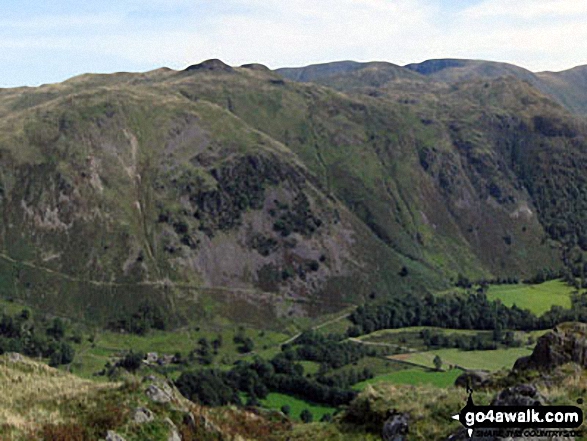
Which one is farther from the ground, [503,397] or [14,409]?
[503,397]

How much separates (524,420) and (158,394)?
74.8 ft

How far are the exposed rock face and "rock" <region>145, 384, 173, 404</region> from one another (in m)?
27.7

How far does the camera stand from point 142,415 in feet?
109

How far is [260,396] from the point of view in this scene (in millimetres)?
191500

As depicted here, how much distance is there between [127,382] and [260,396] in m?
161

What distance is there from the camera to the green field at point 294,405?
177 m

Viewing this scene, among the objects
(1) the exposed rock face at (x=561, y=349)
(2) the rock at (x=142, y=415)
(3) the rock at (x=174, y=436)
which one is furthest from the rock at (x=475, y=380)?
(2) the rock at (x=142, y=415)

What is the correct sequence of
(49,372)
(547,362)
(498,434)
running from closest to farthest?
1. (498,434)
2. (547,362)
3. (49,372)

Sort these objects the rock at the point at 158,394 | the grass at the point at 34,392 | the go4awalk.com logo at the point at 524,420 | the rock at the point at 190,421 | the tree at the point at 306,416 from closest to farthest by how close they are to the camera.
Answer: the go4awalk.com logo at the point at 524,420 < the grass at the point at 34,392 < the rock at the point at 190,421 < the rock at the point at 158,394 < the tree at the point at 306,416

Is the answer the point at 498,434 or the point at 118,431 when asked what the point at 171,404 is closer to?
the point at 118,431

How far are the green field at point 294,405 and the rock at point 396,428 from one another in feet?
476

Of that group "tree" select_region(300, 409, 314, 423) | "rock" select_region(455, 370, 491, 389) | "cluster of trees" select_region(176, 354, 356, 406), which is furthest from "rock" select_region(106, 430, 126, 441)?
"tree" select_region(300, 409, 314, 423)

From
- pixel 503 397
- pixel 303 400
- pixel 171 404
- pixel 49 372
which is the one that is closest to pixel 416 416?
pixel 503 397

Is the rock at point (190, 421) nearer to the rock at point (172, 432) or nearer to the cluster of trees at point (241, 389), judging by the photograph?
the rock at point (172, 432)
